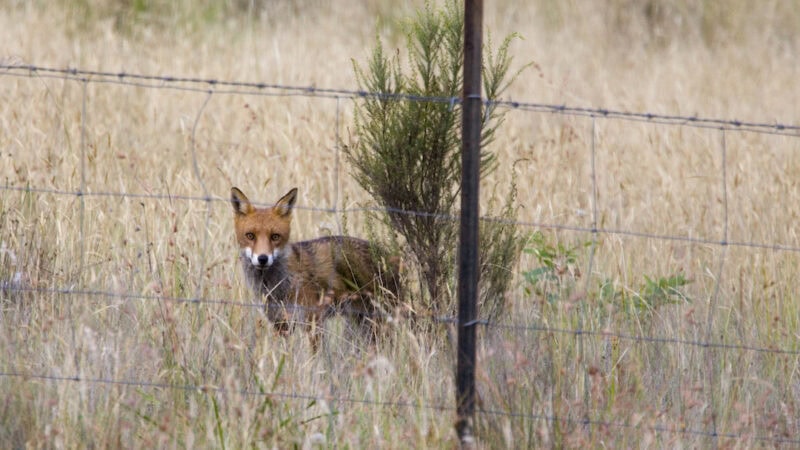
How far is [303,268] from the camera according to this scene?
22.5ft

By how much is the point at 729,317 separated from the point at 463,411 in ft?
8.81

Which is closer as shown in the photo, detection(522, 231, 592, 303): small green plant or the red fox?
detection(522, 231, 592, 303): small green plant

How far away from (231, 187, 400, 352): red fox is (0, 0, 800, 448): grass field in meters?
0.26

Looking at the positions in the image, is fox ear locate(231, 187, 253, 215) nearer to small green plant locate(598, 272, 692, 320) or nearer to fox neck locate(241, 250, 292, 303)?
fox neck locate(241, 250, 292, 303)

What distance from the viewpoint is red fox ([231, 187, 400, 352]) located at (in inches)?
256

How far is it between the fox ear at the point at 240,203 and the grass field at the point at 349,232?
34cm

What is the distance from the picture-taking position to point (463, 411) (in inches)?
179

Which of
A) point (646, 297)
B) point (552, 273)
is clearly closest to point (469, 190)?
point (552, 273)

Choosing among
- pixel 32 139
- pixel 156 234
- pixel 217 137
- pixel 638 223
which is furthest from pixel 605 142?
pixel 32 139

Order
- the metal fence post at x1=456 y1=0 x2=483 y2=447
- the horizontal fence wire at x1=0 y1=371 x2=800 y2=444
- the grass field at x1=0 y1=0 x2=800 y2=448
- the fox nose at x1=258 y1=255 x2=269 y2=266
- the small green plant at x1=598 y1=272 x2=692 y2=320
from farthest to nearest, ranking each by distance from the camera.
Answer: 1. the fox nose at x1=258 y1=255 x2=269 y2=266
2. the small green plant at x1=598 y1=272 x2=692 y2=320
3. the grass field at x1=0 y1=0 x2=800 y2=448
4. the horizontal fence wire at x1=0 y1=371 x2=800 y2=444
5. the metal fence post at x1=456 y1=0 x2=483 y2=447

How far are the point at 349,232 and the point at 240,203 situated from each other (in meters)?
1.26

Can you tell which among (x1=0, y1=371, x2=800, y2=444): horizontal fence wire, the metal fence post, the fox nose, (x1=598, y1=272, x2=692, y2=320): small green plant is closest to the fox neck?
the fox nose

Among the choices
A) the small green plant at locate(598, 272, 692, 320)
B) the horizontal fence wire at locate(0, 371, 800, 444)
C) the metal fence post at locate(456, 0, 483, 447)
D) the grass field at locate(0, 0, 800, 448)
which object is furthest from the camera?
the small green plant at locate(598, 272, 692, 320)

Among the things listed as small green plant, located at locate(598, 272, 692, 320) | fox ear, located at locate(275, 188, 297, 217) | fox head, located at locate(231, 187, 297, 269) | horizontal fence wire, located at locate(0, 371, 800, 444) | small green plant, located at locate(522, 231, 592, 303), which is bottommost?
horizontal fence wire, located at locate(0, 371, 800, 444)
